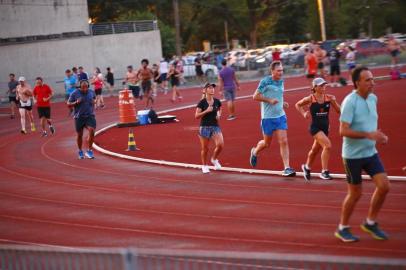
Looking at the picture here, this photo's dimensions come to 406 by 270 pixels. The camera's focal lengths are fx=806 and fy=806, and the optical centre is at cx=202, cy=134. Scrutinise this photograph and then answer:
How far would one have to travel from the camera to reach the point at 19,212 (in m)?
13.3

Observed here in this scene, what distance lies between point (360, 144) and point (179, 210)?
3970 millimetres

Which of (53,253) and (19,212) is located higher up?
(53,253)

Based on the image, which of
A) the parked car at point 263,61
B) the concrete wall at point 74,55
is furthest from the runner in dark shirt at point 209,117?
the parked car at point 263,61

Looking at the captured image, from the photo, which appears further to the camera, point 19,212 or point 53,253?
point 19,212

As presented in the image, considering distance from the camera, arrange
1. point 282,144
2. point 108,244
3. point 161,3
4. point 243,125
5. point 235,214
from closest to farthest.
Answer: point 108,244 → point 235,214 → point 282,144 → point 243,125 → point 161,3

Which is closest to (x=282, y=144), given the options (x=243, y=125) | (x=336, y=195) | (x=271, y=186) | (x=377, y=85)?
(x=271, y=186)

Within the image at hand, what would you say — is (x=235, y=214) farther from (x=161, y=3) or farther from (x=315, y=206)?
(x=161, y=3)

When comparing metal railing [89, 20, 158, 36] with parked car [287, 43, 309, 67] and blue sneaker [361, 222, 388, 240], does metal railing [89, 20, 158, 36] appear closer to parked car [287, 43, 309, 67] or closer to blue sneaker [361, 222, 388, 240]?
parked car [287, 43, 309, 67]

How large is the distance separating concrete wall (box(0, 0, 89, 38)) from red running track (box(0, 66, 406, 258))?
116ft

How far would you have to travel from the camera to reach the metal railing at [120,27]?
2201 inches

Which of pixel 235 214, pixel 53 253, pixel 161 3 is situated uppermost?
pixel 161 3

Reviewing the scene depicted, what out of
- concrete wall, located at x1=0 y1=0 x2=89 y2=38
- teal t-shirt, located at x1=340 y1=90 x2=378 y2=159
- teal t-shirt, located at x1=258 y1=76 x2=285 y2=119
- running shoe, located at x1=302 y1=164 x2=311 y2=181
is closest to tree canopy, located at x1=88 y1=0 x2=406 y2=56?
concrete wall, located at x1=0 y1=0 x2=89 y2=38

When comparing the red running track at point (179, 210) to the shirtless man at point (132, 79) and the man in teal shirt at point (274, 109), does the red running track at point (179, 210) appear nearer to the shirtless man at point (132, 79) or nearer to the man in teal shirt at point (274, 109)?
the man in teal shirt at point (274, 109)

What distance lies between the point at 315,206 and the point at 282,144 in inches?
105
